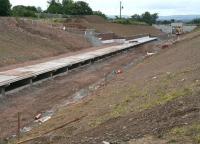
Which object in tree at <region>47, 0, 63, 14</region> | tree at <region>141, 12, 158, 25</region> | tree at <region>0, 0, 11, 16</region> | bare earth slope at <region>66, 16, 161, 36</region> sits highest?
tree at <region>0, 0, 11, 16</region>

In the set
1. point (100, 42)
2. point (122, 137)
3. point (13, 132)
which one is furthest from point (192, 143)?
point (100, 42)

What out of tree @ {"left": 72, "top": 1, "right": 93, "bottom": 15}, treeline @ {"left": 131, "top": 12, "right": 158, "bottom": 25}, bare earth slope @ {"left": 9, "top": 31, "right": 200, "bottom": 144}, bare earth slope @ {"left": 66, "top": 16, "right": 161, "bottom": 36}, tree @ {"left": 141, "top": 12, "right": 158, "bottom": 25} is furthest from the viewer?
tree @ {"left": 141, "top": 12, "right": 158, "bottom": 25}

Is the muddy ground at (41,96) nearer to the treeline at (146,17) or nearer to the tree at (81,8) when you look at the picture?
the tree at (81,8)

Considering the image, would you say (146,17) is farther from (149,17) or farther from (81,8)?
(81,8)

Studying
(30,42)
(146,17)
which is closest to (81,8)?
(30,42)

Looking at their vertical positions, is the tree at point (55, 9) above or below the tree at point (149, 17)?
above

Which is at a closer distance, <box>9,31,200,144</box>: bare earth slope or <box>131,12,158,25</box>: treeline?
<box>9,31,200,144</box>: bare earth slope

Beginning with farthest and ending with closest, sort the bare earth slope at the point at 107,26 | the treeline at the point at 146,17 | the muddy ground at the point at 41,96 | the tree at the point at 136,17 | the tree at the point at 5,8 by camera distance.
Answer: the treeline at the point at 146,17 < the tree at the point at 136,17 < the bare earth slope at the point at 107,26 < the tree at the point at 5,8 < the muddy ground at the point at 41,96

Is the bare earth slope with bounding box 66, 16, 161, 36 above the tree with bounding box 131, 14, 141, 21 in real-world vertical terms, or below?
above

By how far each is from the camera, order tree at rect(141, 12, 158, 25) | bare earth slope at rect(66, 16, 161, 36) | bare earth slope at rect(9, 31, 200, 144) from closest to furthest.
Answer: bare earth slope at rect(9, 31, 200, 144) < bare earth slope at rect(66, 16, 161, 36) < tree at rect(141, 12, 158, 25)

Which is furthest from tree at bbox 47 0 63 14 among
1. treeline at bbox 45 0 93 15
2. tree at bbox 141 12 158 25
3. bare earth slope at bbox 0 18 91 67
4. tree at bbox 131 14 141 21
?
tree at bbox 141 12 158 25

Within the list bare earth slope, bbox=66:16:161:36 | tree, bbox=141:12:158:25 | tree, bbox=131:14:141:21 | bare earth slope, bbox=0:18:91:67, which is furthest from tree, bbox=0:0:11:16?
tree, bbox=141:12:158:25

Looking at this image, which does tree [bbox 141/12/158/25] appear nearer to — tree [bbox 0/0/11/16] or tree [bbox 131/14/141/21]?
tree [bbox 131/14/141/21]

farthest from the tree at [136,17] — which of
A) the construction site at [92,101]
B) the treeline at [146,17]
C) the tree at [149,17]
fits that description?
the construction site at [92,101]
